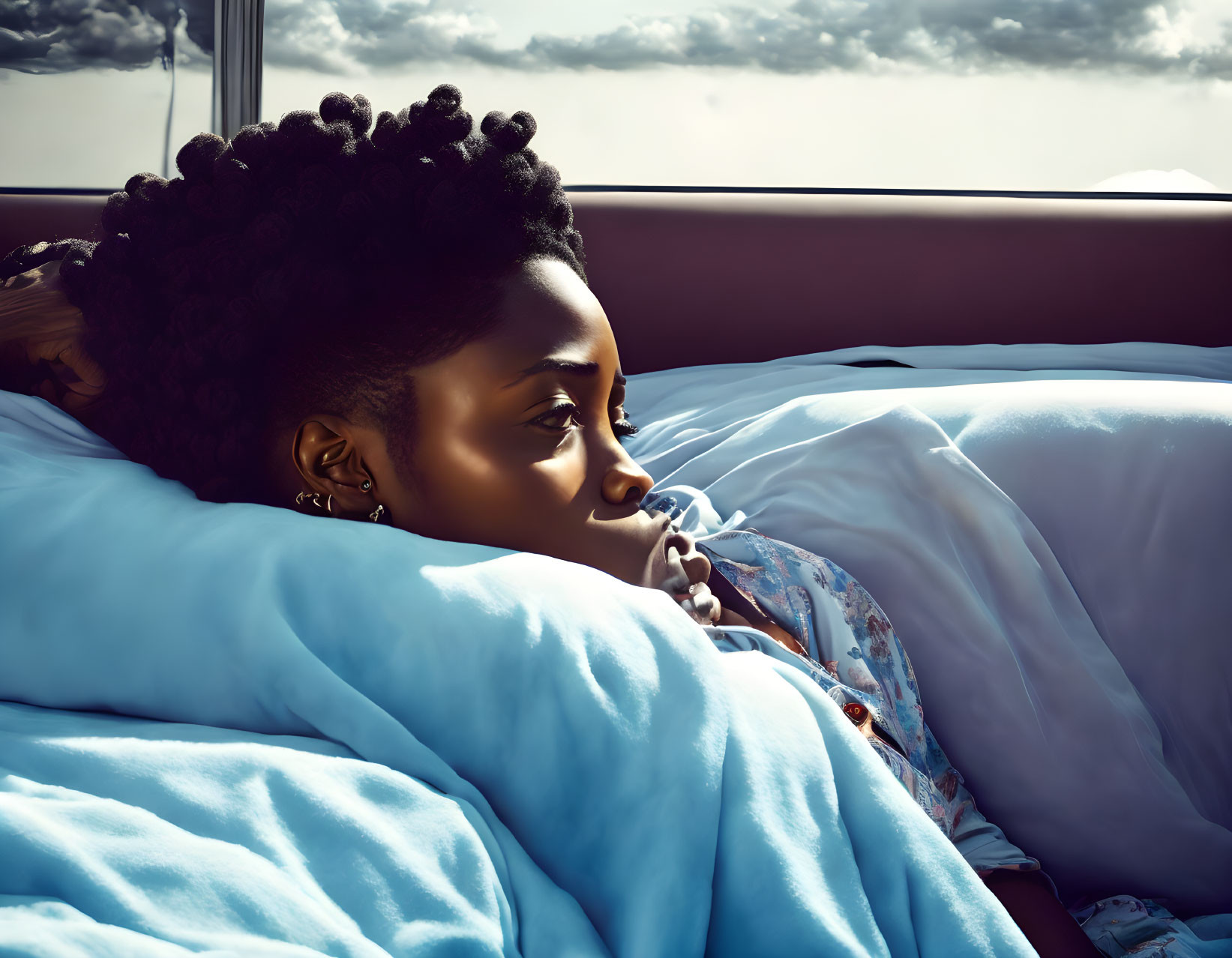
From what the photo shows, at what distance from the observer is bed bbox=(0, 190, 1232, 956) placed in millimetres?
407

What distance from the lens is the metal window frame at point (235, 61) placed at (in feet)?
6.33

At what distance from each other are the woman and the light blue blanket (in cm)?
11

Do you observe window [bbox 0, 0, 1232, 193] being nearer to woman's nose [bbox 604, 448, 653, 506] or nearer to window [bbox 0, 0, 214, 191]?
window [bbox 0, 0, 214, 191]

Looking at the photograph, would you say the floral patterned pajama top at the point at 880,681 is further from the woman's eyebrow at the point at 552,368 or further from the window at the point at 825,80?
the window at the point at 825,80

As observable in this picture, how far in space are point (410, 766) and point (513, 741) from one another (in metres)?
0.05

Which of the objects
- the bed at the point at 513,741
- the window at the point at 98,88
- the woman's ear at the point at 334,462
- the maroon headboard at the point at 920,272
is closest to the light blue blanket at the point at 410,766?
the bed at the point at 513,741

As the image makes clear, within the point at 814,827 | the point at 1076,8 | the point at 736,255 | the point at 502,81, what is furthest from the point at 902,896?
the point at 1076,8

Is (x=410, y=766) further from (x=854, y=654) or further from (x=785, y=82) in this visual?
(x=785, y=82)

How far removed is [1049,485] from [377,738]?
0.69 meters

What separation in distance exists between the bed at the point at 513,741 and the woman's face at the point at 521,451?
8 cm

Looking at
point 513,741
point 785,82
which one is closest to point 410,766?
point 513,741

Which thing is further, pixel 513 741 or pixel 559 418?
pixel 559 418

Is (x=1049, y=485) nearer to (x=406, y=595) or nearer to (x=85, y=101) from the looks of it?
(x=406, y=595)

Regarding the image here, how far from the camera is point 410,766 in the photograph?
1.57 feet
